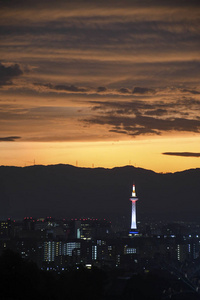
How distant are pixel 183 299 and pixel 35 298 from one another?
21.8 m

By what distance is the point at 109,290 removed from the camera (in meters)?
49.5

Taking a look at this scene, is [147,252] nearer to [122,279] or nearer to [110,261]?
[110,261]

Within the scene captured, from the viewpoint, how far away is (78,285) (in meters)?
41.8

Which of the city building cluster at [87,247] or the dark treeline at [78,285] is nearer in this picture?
the dark treeline at [78,285]

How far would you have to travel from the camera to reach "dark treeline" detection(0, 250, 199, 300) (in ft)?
112

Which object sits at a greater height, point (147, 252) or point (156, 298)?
point (147, 252)

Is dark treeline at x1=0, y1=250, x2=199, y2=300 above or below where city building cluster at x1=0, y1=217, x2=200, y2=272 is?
below

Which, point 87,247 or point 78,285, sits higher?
point 87,247

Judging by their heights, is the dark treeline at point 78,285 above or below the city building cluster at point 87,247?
below

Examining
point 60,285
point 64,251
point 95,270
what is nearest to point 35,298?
point 60,285

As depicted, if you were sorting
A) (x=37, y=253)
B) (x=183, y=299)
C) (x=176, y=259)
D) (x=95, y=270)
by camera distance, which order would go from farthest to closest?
(x=176, y=259)
(x=37, y=253)
(x=183, y=299)
(x=95, y=270)

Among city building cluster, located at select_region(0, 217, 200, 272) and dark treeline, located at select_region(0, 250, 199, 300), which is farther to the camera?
city building cluster, located at select_region(0, 217, 200, 272)

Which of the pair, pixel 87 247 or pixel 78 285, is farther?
pixel 87 247

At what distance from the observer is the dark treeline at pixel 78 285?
34.0m
